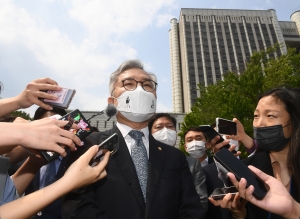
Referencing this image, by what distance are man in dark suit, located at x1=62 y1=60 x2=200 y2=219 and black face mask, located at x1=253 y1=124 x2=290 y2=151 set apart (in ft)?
3.45

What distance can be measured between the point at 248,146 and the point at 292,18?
264ft

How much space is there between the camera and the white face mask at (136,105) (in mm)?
2203

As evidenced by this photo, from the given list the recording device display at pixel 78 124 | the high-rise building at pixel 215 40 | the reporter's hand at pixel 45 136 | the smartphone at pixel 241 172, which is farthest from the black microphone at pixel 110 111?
the high-rise building at pixel 215 40

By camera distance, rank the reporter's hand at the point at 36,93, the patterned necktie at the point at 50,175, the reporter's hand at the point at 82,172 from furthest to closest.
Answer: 1. the patterned necktie at the point at 50,175
2. the reporter's hand at the point at 36,93
3. the reporter's hand at the point at 82,172

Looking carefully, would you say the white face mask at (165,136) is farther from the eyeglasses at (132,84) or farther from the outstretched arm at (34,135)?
the outstretched arm at (34,135)

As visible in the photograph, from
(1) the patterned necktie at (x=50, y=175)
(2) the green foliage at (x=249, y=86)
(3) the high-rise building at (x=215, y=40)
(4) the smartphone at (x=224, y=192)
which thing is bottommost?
(4) the smartphone at (x=224, y=192)

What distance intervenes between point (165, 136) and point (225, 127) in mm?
1176

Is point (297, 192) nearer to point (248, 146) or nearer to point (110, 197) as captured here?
point (248, 146)

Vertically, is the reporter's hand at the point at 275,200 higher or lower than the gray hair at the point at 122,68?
lower

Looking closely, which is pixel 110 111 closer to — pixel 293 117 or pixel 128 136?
pixel 128 136

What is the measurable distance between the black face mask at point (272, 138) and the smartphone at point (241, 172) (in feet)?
3.26

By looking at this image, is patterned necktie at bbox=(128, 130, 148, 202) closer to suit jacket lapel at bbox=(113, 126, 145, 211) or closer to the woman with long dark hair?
suit jacket lapel at bbox=(113, 126, 145, 211)

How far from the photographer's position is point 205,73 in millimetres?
58500

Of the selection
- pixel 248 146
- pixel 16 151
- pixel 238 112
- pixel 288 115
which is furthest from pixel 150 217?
pixel 238 112
